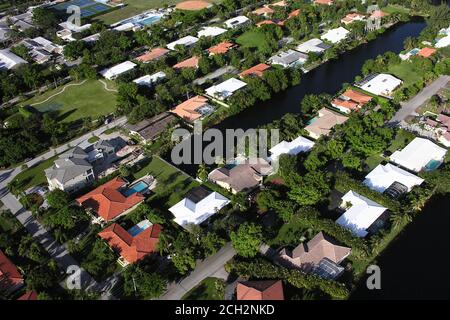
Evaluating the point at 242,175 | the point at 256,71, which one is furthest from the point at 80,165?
the point at 256,71

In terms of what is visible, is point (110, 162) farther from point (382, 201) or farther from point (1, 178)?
point (382, 201)

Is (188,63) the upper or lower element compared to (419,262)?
lower

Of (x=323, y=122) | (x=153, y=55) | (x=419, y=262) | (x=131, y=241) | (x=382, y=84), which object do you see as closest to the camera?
(x=419, y=262)

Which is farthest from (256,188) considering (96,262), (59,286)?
(59,286)

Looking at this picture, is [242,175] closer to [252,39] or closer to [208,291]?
[208,291]

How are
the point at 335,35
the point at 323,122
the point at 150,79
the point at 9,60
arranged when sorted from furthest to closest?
1. the point at 335,35
2. the point at 9,60
3. the point at 150,79
4. the point at 323,122

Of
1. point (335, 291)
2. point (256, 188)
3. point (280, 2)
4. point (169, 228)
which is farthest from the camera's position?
point (280, 2)

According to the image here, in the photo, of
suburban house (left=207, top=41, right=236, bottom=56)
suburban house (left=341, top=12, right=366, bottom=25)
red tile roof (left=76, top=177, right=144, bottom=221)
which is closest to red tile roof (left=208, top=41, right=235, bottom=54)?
suburban house (left=207, top=41, right=236, bottom=56)
